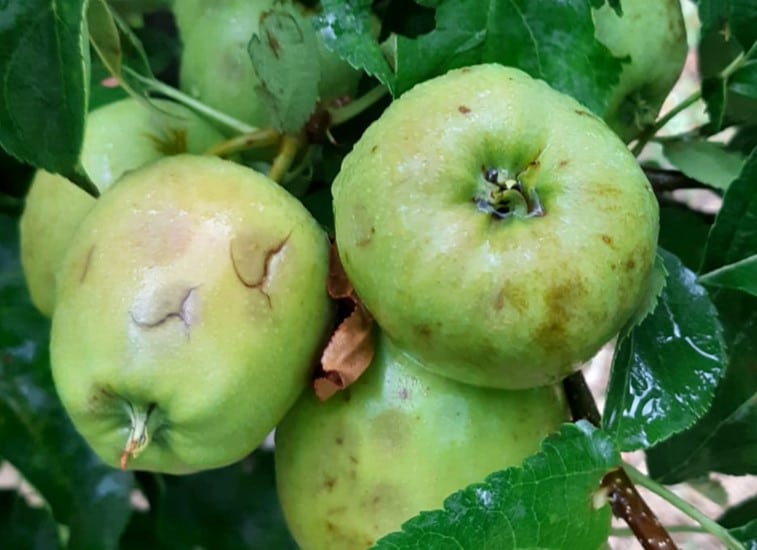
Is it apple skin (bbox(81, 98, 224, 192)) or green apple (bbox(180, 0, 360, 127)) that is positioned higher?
green apple (bbox(180, 0, 360, 127))

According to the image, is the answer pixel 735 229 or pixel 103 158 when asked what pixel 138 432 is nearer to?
pixel 103 158

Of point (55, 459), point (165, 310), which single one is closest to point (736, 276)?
point (165, 310)

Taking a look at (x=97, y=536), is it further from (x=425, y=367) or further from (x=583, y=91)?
(x=583, y=91)

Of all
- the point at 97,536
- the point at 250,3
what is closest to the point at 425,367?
the point at 250,3

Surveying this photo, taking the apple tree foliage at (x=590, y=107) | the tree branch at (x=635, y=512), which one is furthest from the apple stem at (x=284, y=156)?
the tree branch at (x=635, y=512)

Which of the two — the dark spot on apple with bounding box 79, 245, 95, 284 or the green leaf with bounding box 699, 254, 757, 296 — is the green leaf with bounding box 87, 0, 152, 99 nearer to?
the dark spot on apple with bounding box 79, 245, 95, 284

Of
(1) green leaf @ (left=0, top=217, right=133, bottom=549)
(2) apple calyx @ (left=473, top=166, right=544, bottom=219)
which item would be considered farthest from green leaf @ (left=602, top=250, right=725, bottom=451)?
(1) green leaf @ (left=0, top=217, right=133, bottom=549)

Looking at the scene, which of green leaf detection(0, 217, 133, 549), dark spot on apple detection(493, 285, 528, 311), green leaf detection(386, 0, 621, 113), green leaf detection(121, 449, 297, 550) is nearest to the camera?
dark spot on apple detection(493, 285, 528, 311)
